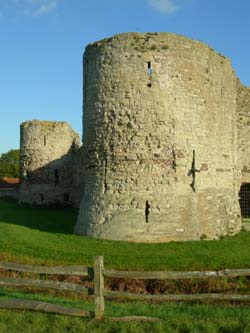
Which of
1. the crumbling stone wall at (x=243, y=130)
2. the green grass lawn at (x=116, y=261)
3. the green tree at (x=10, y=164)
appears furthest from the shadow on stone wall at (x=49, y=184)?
the green tree at (x=10, y=164)

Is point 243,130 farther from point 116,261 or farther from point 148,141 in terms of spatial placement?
point 116,261

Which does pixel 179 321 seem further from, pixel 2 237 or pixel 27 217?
pixel 27 217

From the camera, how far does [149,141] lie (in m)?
14.7

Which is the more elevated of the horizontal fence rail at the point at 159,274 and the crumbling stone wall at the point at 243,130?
the crumbling stone wall at the point at 243,130

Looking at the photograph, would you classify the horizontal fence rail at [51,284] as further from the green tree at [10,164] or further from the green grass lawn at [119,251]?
the green tree at [10,164]

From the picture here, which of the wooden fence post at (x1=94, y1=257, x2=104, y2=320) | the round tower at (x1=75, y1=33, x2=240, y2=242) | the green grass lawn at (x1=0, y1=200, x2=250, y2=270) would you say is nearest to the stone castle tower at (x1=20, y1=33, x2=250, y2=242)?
the round tower at (x1=75, y1=33, x2=240, y2=242)

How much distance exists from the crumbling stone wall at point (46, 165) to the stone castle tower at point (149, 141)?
1285 cm

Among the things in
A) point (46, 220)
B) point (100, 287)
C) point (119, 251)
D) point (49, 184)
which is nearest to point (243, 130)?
point (119, 251)

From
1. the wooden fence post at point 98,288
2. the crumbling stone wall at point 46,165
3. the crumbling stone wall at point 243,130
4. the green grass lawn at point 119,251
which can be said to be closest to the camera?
the wooden fence post at point 98,288

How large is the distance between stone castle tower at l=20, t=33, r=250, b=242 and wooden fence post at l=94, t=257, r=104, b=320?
22.8ft

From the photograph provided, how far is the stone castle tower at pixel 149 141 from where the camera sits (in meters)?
14.5

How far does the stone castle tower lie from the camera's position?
1450cm

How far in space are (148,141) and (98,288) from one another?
824 cm

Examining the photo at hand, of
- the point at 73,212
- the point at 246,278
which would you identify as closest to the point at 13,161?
the point at 73,212
